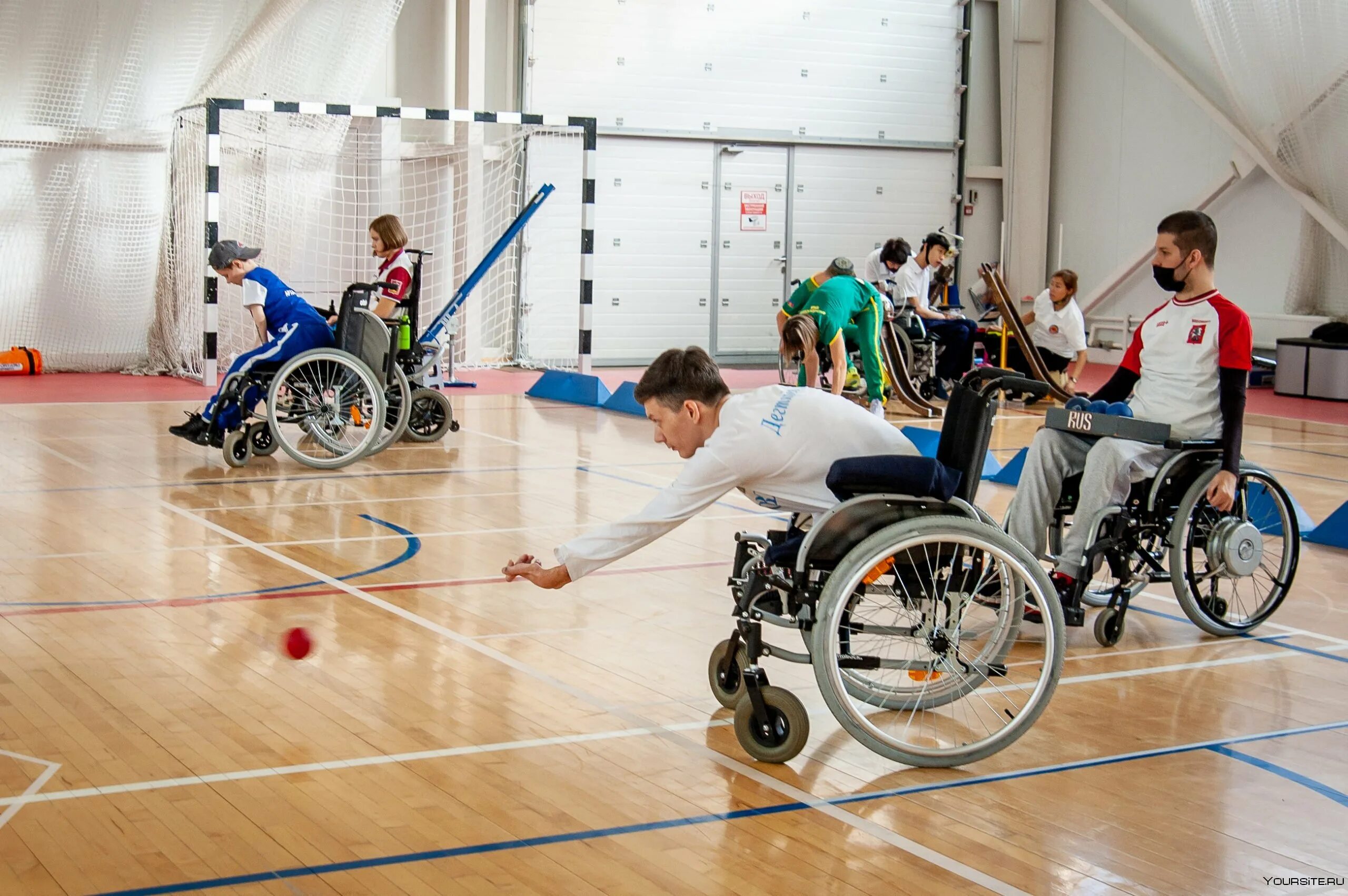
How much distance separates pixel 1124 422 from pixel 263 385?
178 inches

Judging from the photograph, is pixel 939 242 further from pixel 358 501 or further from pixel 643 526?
pixel 643 526

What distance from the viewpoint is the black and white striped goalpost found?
34.4 ft

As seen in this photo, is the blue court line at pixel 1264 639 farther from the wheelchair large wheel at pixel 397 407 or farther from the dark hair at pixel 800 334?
the wheelchair large wheel at pixel 397 407

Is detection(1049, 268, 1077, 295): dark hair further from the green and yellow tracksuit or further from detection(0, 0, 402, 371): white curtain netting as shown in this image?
detection(0, 0, 402, 371): white curtain netting

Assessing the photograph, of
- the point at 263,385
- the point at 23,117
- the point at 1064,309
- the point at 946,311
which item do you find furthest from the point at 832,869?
the point at 23,117

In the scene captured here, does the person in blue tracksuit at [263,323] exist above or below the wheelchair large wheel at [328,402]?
above

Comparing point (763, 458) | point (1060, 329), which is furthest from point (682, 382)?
point (1060, 329)

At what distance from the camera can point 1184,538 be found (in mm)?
4309

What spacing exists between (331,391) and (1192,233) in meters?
4.32

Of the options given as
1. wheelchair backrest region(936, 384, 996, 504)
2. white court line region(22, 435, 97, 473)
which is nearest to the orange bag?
white court line region(22, 435, 97, 473)

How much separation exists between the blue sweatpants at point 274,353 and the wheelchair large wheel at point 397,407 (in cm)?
→ 45

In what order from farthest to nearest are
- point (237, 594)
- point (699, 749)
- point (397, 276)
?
→ point (397, 276) < point (237, 594) < point (699, 749)

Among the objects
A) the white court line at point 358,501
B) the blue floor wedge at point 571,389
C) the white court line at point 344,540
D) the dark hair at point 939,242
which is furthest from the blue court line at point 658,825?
the dark hair at point 939,242

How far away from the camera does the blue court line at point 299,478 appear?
6.68 m
